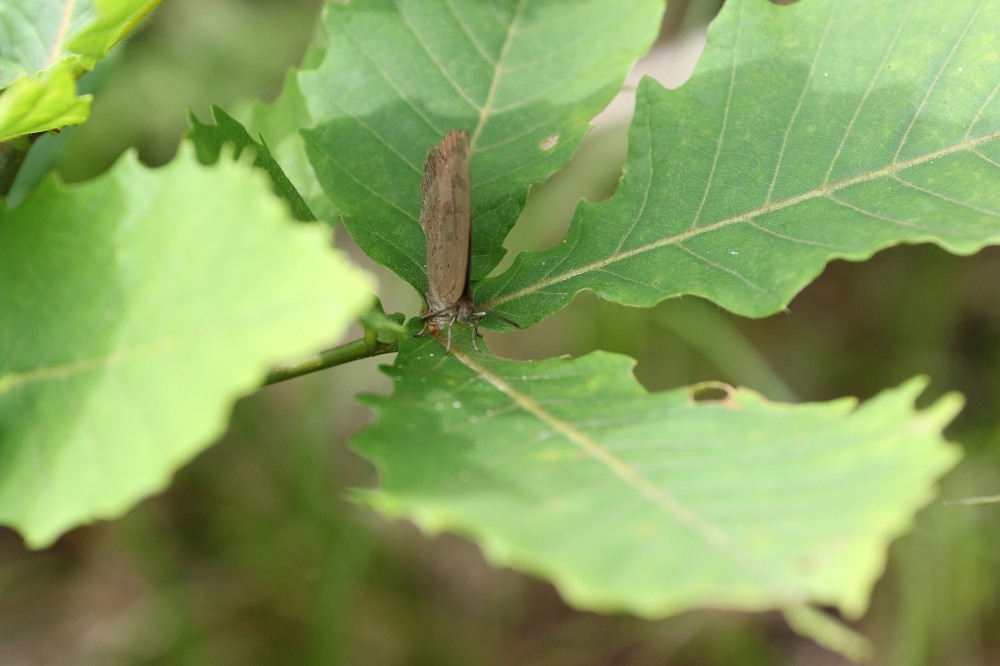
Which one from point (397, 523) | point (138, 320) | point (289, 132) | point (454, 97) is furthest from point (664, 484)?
point (397, 523)

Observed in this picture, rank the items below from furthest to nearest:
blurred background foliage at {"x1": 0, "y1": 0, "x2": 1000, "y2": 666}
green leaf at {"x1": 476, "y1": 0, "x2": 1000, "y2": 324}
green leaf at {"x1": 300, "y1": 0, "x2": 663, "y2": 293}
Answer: blurred background foliage at {"x1": 0, "y1": 0, "x2": 1000, "y2": 666}, green leaf at {"x1": 300, "y1": 0, "x2": 663, "y2": 293}, green leaf at {"x1": 476, "y1": 0, "x2": 1000, "y2": 324}

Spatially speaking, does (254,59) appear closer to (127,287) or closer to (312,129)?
(312,129)

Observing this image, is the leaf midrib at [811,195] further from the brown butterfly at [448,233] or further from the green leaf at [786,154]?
the brown butterfly at [448,233]

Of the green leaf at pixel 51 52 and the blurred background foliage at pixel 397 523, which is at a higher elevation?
the green leaf at pixel 51 52

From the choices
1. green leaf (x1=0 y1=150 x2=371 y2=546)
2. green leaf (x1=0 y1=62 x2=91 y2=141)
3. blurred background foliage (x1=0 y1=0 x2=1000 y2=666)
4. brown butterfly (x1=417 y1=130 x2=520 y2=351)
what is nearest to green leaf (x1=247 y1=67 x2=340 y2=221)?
brown butterfly (x1=417 y1=130 x2=520 y2=351)

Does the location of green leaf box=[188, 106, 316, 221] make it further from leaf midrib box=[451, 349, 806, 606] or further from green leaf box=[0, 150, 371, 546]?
leaf midrib box=[451, 349, 806, 606]

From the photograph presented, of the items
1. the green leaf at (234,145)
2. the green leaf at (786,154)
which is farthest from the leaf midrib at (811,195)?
the green leaf at (234,145)
